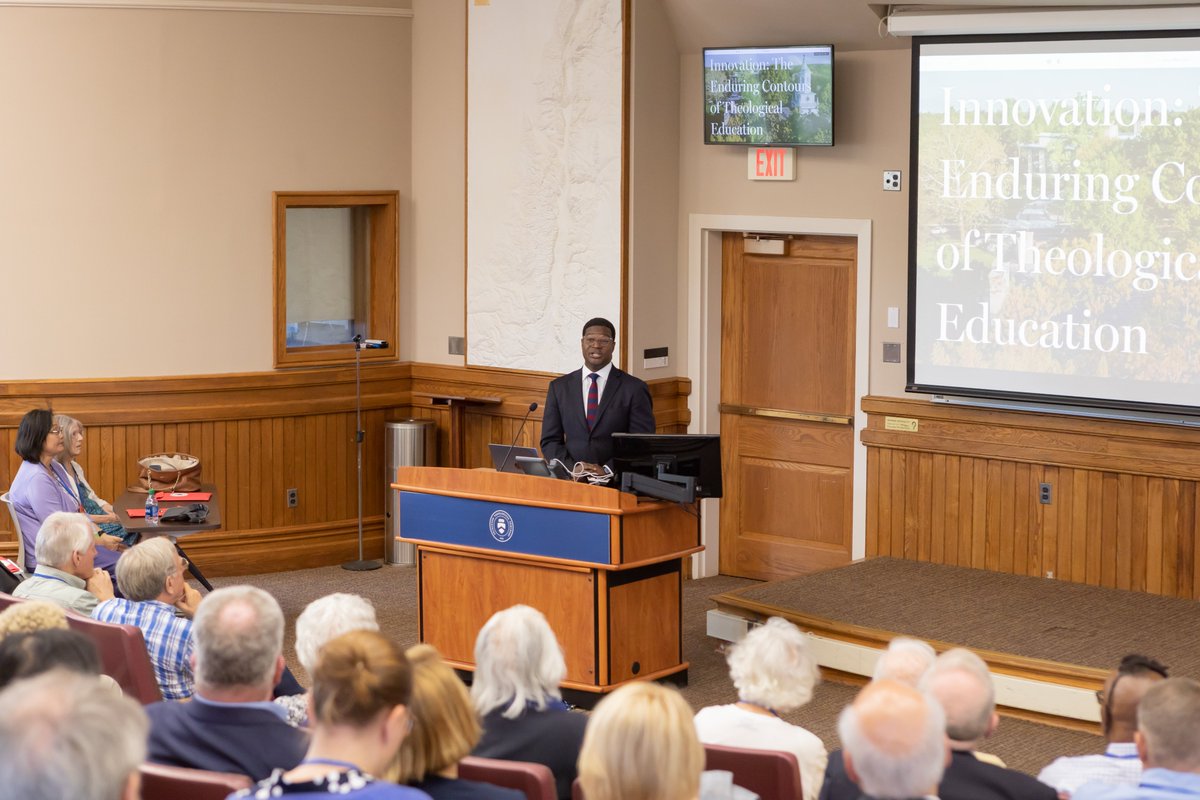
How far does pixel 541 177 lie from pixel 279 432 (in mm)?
2198

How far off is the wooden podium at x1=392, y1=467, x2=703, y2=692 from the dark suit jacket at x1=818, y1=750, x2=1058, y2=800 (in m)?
3.11

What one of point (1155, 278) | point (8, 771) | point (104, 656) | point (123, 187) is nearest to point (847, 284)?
point (1155, 278)

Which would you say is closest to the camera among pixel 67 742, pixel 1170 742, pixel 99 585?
pixel 67 742

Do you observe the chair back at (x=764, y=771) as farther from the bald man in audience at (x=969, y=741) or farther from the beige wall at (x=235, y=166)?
the beige wall at (x=235, y=166)

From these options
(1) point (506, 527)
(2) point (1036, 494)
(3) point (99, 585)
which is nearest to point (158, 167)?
(1) point (506, 527)

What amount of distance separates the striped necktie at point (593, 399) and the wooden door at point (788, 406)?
1.86m

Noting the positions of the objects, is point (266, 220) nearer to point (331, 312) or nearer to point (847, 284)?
point (331, 312)

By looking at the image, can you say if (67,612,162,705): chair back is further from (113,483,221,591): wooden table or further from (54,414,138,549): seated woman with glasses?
(54,414,138,549): seated woman with glasses

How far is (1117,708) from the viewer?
3461mm

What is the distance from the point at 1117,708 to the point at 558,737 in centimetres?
127

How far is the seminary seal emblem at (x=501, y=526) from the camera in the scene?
648 centimetres

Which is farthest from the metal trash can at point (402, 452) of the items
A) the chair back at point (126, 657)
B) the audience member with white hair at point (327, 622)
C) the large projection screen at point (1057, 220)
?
the audience member with white hair at point (327, 622)

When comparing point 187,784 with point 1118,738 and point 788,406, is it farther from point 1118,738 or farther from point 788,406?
point 788,406

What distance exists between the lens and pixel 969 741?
125 inches
